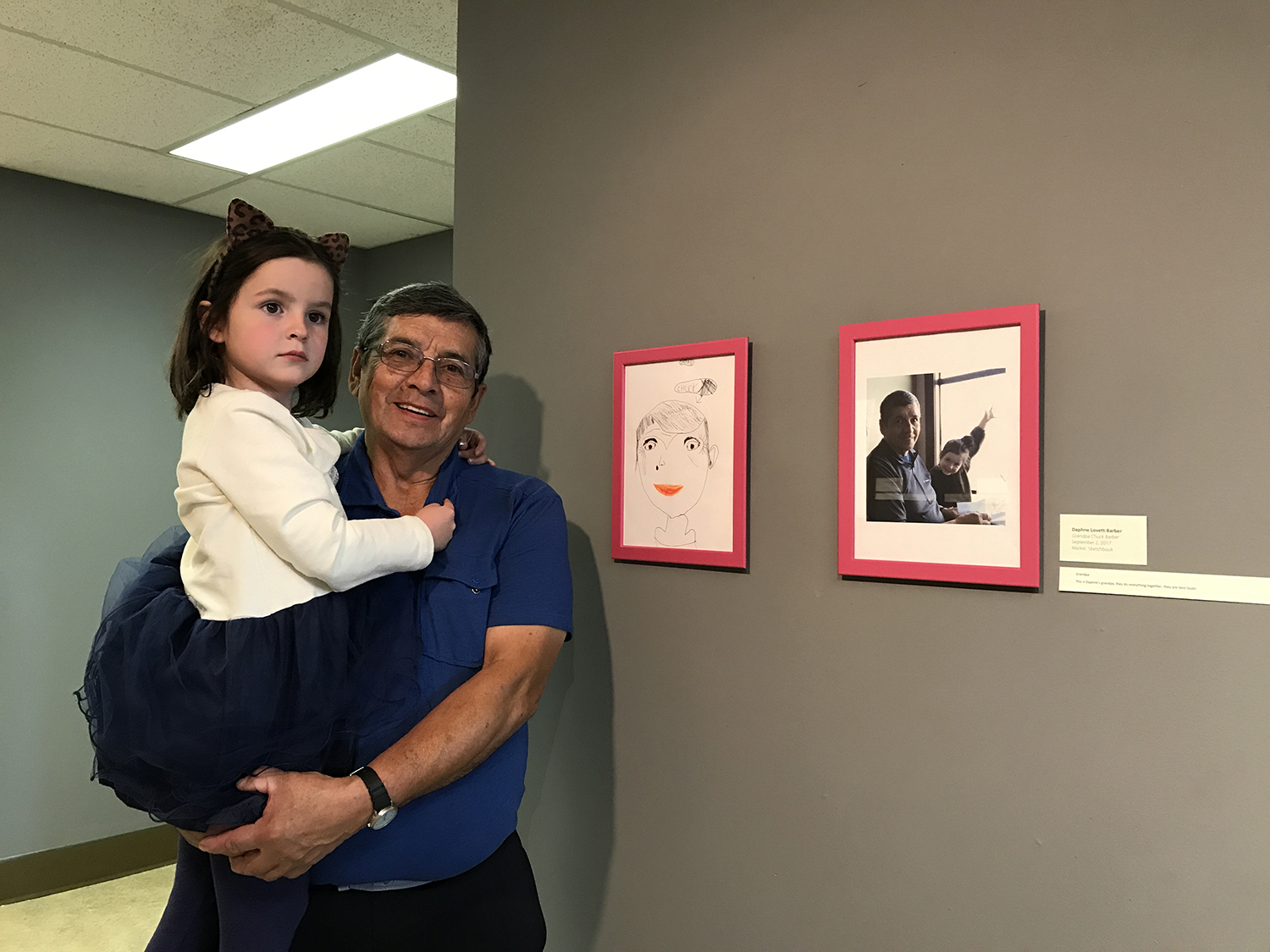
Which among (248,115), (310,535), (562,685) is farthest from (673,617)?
(248,115)

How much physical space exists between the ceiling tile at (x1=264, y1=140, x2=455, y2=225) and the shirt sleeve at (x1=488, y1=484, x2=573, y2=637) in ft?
6.44

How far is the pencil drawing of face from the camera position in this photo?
64.3 inches

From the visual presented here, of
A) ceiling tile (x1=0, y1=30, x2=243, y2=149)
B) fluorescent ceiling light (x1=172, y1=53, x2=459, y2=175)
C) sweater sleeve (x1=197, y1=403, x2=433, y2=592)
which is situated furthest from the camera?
fluorescent ceiling light (x1=172, y1=53, x2=459, y2=175)

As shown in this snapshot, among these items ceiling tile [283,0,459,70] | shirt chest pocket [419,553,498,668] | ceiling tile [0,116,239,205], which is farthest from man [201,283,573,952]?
ceiling tile [0,116,239,205]

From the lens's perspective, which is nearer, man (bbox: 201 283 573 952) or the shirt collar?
man (bbox: 201 283 573 952)

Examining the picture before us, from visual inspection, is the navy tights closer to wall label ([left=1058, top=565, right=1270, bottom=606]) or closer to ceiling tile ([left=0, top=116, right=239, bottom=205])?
wall label ([left=1058, top=565, right=1270, bottom=606])

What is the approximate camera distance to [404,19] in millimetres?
2359

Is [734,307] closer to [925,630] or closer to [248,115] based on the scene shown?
[925,630]

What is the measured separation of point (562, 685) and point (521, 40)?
1.49 m

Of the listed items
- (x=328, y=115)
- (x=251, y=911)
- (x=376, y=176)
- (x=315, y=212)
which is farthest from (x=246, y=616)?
(x=315, y=212)

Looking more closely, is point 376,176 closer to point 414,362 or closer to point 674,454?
point 414,362

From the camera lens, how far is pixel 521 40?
2.01m

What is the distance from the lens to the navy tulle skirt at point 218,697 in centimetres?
116

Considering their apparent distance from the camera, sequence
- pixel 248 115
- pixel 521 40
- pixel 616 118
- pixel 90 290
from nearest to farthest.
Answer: pixel 616 118 < pixel 521 40 < pixel 248 115 < pixel 90 290
